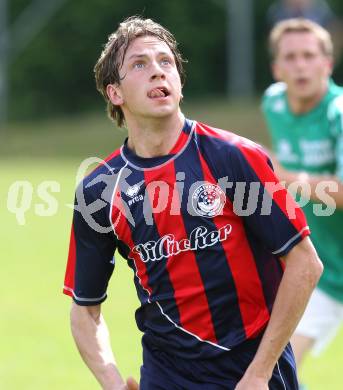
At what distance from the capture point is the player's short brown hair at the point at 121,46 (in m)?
3.82

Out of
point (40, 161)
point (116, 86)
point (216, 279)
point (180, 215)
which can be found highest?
point (116, 86)

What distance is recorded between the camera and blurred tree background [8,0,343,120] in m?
24.9

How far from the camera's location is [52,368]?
700 centimetres

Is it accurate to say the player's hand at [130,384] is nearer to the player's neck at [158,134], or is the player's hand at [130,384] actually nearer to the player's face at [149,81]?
the player's neck at [158,134]

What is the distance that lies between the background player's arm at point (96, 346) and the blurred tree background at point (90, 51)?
812 inches

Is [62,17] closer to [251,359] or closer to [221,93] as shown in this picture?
[221,93]

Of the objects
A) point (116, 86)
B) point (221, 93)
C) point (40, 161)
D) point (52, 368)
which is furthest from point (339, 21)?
point (116, 86)

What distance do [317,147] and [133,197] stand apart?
2.31 m

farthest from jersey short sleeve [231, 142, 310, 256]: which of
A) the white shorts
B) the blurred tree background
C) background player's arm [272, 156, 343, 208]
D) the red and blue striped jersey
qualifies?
the blurred tree background

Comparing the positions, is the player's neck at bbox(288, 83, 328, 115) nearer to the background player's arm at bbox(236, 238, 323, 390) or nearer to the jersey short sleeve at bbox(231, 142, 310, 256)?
the jersey short sleeve at bbox(231, 142, 310, 256)

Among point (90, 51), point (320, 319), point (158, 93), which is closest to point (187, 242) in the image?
point (158, 93)

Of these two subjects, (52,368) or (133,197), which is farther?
(52,368)

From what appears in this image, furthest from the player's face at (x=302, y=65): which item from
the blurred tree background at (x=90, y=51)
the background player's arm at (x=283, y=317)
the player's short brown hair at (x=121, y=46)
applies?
the blurred tree background at (x=90, y=51)

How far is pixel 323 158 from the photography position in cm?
580
